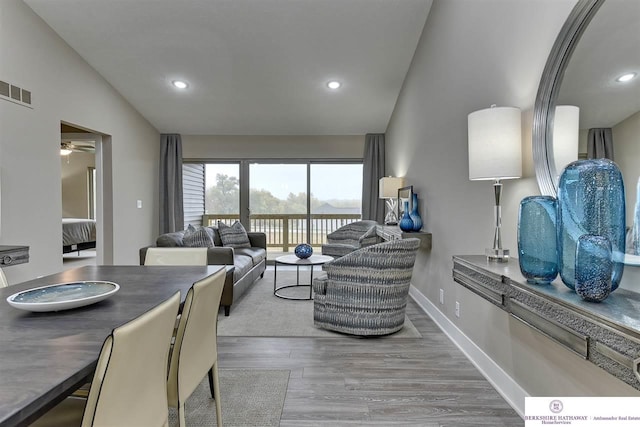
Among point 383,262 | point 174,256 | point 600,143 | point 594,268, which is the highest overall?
point 600,143

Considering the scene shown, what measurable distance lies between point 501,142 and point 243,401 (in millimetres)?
2001

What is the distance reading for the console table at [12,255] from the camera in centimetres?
268

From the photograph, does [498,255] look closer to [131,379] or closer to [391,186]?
[131,379]

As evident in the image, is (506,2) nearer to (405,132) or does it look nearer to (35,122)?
(405,132)

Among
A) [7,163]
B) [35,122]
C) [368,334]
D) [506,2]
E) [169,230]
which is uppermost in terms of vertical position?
[506,2]

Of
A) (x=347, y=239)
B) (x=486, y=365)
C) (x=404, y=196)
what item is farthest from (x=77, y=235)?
(x=486, y=365)

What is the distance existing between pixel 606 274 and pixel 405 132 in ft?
12.4

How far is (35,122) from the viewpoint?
3361mm

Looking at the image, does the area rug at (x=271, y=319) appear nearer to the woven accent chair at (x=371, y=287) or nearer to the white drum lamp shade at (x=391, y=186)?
the woven accent chair at (x=371, y=287)

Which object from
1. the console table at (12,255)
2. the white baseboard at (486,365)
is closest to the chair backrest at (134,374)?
the white baseboard at (486,365)

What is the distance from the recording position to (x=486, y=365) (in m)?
2.17

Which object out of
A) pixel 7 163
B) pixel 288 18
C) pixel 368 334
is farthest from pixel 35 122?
pixel 368 334

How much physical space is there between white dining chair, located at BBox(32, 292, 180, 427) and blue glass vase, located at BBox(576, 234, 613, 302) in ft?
4.05

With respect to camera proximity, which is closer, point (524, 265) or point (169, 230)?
point (524, 265)
